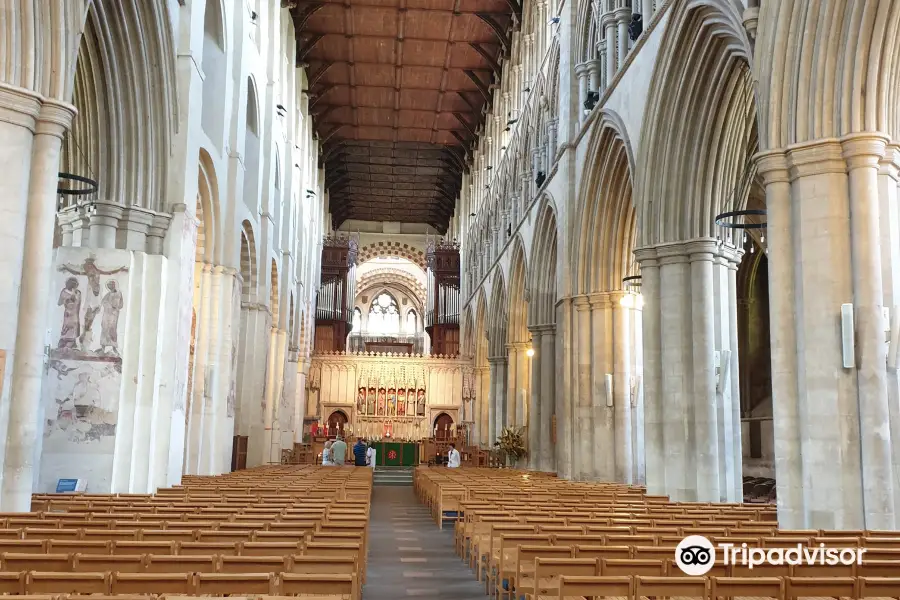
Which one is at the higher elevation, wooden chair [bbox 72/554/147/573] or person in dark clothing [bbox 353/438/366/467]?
wooden chair [bbox 72/554/147/573]

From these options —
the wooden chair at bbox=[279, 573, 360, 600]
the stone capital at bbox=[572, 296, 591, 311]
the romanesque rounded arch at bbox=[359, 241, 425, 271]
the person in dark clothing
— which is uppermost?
the romanesque rounded arch at bbox=[359, 241, 425, 271]

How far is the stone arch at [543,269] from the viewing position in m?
22.3

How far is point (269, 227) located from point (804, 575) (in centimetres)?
1906

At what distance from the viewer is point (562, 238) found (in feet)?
62.7

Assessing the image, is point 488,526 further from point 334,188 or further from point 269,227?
point 334,188

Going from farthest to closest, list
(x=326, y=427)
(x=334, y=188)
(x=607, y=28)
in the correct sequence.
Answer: (x=334, y=188), (x=326, y=427), (x=607, y=28)

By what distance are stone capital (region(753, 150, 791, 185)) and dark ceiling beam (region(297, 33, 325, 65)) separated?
2247 centimetres

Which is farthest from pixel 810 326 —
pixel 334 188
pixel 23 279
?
pixel 334 188

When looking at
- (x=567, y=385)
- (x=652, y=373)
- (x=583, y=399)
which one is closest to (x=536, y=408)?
(x=567, y=385)

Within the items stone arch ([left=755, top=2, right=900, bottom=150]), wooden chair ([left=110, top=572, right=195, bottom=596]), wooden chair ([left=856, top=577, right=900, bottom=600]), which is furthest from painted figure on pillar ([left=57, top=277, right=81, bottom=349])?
wooden chair ([left=856, top=577, right=900, bottom=600])

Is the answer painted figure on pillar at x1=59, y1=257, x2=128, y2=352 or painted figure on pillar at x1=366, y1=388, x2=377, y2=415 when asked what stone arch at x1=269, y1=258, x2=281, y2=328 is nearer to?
painted figure on pillar at x1=366, y1=388, x2=377, y2=415

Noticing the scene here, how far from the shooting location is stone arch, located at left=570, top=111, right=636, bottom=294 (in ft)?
56.0

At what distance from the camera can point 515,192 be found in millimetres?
27219

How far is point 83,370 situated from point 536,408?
48.7 feet
